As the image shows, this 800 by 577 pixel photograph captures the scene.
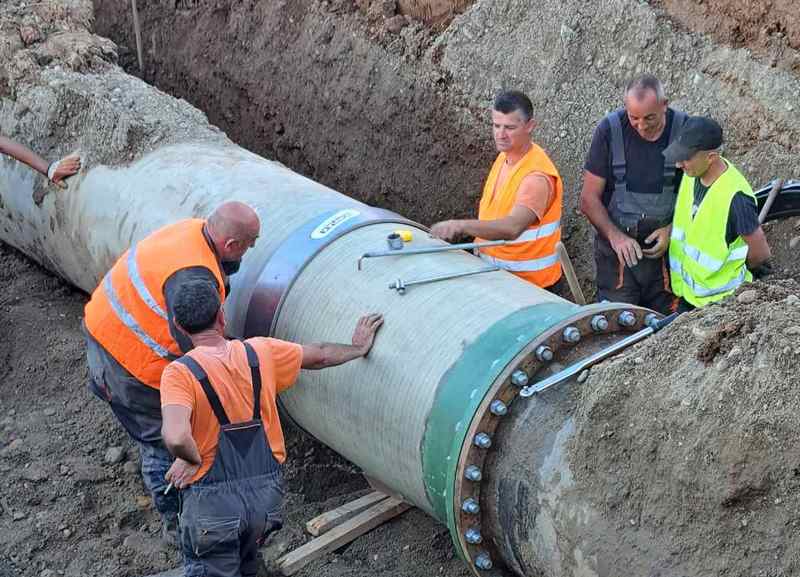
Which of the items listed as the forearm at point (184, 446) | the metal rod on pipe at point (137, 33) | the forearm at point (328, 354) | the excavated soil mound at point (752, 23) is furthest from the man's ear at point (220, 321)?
the metal rod on pipe at point (137, 33)

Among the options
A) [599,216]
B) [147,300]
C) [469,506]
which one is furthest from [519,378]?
[599,216]

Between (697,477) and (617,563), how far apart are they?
1.59 feet

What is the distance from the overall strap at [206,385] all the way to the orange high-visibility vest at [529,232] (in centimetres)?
198

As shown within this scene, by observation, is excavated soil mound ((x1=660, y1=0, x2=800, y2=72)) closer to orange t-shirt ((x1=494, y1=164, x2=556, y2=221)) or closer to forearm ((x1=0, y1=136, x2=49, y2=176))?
orange t-shirt ((x1=494, y1=164, x2=556, y2=221))

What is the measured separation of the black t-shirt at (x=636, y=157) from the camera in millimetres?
5945

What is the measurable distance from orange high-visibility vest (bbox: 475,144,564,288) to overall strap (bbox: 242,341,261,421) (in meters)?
1.77

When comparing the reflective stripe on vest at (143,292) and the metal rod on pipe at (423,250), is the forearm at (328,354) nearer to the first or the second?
the metal rod on pipe at (423,250)

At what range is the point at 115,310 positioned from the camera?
16.4 feet

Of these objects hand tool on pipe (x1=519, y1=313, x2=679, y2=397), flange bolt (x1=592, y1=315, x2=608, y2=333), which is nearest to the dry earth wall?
flange bolt (x1=592, y1=315, x2=608, y2=333)

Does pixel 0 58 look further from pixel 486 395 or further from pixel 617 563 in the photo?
pixel 617 563

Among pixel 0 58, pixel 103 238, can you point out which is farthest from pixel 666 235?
pixel 0 58

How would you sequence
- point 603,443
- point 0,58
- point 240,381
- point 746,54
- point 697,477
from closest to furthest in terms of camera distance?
point 697,477
point 603,443
point 240,381
point 746,54
point 0,58

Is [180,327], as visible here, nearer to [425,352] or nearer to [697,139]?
[425,352]

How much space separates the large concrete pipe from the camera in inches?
173
